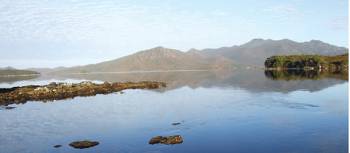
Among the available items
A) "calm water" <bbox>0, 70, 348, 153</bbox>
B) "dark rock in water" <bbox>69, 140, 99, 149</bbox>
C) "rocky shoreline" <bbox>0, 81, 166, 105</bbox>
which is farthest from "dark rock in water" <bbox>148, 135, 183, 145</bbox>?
"rocky shoreline" <bbox>0, 81, 166, 105</bbox>

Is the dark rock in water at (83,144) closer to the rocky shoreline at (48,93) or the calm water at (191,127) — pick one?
the calm water at (191,127)

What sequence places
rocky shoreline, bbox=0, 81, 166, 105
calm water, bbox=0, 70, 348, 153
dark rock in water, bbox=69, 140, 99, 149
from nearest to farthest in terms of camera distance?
1. calm water, bbox=0, 70, 348, 153
2. dark rock in water, bbox=69, 140, 99, 149
3. rocky shoreline, bbox=0, 81, 166, 105

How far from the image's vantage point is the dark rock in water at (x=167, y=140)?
40.0 metres

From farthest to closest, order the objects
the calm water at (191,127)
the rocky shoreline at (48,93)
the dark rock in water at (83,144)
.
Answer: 1. the rocky shoreline at (48,93)
2. the dark rock in water at (83,144)
3. the calm water at (191,127)

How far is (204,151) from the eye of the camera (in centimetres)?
3656

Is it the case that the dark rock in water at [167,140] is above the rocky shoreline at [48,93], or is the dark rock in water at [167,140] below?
below

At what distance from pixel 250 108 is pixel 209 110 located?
715cm

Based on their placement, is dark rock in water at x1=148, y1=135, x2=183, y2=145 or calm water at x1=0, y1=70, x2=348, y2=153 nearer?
calm water at x1=0, y1=70, x2=348, y2=153

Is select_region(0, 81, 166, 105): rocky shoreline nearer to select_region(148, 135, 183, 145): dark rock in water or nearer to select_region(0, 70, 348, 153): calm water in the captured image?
select_region(0, 70, 348, 153): calm water

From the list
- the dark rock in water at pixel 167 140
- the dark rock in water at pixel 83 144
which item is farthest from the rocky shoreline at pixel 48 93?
the dark rock in water at pixel 167 140

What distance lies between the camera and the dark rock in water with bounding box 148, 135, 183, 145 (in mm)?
40006

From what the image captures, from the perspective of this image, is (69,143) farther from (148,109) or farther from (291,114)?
(291,114)

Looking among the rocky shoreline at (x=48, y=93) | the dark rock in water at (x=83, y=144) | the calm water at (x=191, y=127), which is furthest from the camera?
the rocky shoreline at (x=48, y=93)

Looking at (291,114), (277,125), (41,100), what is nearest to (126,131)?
(277,125)
